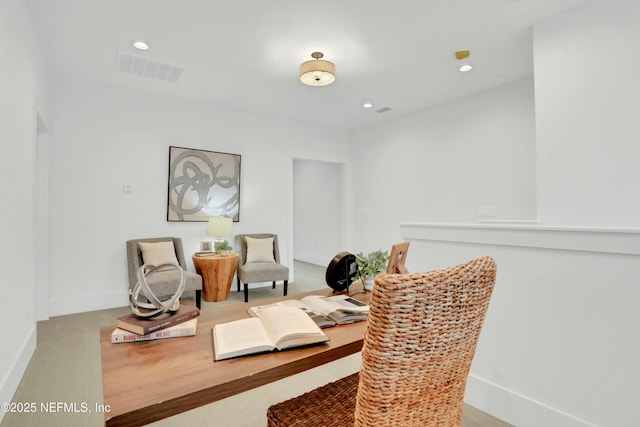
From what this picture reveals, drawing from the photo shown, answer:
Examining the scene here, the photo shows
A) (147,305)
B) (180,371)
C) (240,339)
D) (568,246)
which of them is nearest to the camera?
(180,371)

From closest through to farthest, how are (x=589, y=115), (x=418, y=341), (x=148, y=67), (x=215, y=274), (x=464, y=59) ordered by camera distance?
(x=418, y=341) → (x=589, y=115) → (x=464, y=59) → (x=148, y=67) → (x=215, y=274)

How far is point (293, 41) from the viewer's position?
9.25 feet

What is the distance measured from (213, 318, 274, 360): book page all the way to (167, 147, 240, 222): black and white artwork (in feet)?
11.3

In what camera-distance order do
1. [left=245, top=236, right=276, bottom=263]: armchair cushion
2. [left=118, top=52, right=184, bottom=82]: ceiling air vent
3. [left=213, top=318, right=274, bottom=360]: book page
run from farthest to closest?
[left=245, top=236, right=276, bottom=263]: armchair cushion → [left=118, top=52, right=184, bottom=82]: ceiling air vent → [left=213, top=318, right=274, bottom=360]: book page

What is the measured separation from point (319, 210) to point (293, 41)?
447 cm

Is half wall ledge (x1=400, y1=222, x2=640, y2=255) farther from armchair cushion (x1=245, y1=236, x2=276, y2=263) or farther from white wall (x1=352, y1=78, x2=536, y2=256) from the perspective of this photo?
armchair cushion (x1=245, y1=236, x2=276, y2=263)

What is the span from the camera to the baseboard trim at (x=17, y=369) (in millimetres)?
1774

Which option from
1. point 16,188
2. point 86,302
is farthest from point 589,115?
point 86,302

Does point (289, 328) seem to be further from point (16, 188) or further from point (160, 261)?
point (160, 261)

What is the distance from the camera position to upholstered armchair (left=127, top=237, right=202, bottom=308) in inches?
129

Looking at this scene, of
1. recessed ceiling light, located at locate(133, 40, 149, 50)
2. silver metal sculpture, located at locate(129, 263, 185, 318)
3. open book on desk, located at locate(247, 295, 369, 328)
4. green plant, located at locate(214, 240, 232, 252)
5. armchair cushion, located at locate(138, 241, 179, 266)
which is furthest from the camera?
green plant, located at locate(214, 240, 232, 252)

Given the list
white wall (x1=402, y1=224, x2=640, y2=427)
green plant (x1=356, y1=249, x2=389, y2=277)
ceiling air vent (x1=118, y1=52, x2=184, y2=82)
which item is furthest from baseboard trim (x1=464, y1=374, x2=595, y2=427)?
ceiling air vent (x1=118, y1=52, x2=184, y2=82)

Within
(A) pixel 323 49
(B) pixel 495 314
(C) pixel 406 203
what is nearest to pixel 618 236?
(B) pixel 495 314

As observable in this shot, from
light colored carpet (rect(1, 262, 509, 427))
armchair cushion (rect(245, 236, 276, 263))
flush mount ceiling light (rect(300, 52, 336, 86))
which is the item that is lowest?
light colored carpet (rect(1, 262, 509, 427))
